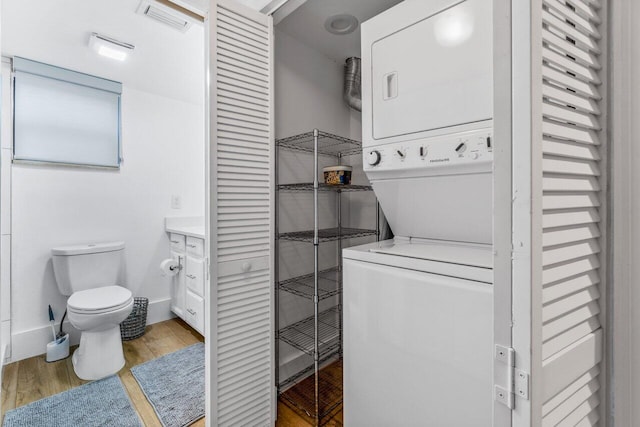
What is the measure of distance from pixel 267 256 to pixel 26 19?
2028 mm

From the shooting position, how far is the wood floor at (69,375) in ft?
5.99

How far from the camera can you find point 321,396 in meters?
1.87

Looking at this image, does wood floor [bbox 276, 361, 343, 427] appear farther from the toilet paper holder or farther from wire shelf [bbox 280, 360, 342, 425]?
the toilet paper holder

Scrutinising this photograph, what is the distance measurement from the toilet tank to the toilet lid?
114 mm

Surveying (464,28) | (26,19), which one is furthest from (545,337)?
(26,19)

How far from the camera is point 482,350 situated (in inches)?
36.9

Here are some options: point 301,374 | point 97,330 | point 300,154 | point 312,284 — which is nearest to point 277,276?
point 312,284

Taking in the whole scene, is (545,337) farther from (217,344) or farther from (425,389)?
(217,344)

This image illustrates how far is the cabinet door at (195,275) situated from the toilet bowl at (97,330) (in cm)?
48

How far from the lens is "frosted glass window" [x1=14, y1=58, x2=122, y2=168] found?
2.31 metres

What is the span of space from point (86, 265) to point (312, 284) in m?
1.84

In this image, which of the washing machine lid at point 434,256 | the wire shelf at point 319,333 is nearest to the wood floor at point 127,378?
the wire shelf at point 319,333

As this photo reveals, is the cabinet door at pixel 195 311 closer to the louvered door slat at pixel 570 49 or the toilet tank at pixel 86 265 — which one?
the toilet tank at pixel 86 265

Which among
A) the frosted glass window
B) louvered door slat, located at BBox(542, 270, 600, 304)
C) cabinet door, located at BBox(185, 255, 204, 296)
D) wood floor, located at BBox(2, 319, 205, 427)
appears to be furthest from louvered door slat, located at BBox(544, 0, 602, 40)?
the frosted glass window
